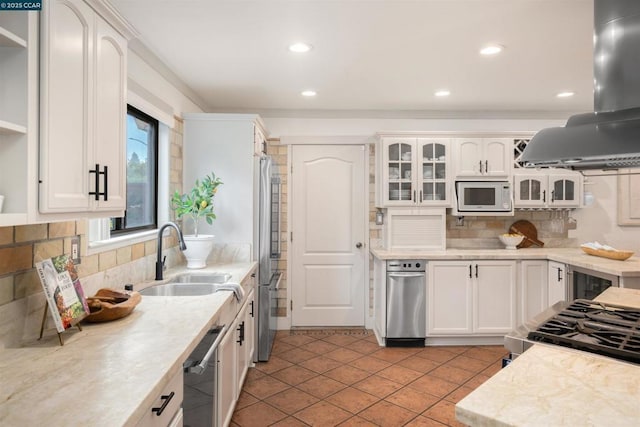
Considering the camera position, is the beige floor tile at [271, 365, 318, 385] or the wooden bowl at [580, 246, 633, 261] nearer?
the beige floor tile at [271, 365, 318, 385]

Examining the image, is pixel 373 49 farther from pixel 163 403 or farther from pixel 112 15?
pixel 163 403

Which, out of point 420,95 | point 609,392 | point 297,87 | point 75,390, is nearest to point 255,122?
point 297,87

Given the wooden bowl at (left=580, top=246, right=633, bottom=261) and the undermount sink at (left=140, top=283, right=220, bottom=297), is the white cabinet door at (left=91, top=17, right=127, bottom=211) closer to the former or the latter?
the undermount sink at (left=140, top=283, right=220, bottom=297)

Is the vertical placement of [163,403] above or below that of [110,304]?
below

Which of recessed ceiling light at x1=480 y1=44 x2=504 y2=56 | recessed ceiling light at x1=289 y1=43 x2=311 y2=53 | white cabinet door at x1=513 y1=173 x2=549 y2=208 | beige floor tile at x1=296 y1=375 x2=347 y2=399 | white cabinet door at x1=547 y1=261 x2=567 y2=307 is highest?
recessed ceiling light at x1=480 y1=44 x2=504 y2=56

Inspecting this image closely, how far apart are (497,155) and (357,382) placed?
2724 mm

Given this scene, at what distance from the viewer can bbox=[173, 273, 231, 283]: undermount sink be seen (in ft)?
9.69

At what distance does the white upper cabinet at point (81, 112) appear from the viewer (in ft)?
4.35

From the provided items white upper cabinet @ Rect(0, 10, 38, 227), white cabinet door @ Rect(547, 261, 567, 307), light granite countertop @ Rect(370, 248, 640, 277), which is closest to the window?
white upper cabinet @ Rect(0, 10, 38, 227)

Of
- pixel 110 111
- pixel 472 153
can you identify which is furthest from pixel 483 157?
pixel 110 111

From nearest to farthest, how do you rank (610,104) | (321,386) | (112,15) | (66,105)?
(66,105), (610,104), (112,15), (321,386)

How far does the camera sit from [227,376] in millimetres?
2379

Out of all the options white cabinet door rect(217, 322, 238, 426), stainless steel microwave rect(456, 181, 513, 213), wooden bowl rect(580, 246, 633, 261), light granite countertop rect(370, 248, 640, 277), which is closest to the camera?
white cabinet door rect(217, 322, 238, 426)

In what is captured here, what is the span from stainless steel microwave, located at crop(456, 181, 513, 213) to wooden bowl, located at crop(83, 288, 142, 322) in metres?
3.37
